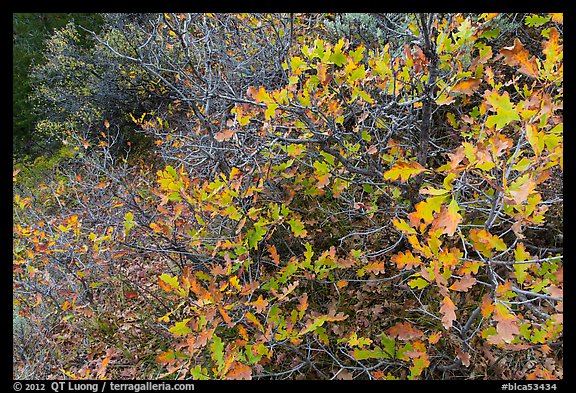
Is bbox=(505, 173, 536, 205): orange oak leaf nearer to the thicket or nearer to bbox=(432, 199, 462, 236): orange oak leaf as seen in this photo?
the thicket

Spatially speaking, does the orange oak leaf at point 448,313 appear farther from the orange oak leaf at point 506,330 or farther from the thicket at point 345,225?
the orange oak leaf at point 506,330

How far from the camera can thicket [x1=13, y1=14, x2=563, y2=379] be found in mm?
1369

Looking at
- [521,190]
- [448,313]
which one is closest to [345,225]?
[448,313]

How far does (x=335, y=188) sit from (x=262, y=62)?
4.98ft

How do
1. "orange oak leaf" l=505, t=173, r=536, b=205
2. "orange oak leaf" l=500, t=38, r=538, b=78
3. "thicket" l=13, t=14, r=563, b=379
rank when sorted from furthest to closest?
1. "thicket" l=13, t=14, r=563, b=379
2. "orange oak leaf" l=500, t=38, r=538, b=78
3. "orange oak leaf" l=505, t=173, r=536, b=205

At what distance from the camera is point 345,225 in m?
2.91

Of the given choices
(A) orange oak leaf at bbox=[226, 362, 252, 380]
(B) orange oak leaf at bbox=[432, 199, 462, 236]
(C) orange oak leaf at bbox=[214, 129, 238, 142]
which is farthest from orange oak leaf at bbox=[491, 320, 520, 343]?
(C) orange oak leaf at bbox=[214, 129, 238, 142]

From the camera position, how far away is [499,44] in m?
3.13

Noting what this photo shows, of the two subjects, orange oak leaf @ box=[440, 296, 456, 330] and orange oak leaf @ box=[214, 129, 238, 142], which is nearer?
orange oak leaf @ box=[440, 296, 456, 330]

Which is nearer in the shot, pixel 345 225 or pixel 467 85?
pixel 467 85

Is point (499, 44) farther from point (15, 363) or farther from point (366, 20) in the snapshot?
point (15, 363)

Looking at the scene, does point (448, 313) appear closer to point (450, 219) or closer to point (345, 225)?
point (450, 219)

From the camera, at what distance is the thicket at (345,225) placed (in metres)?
1.37
